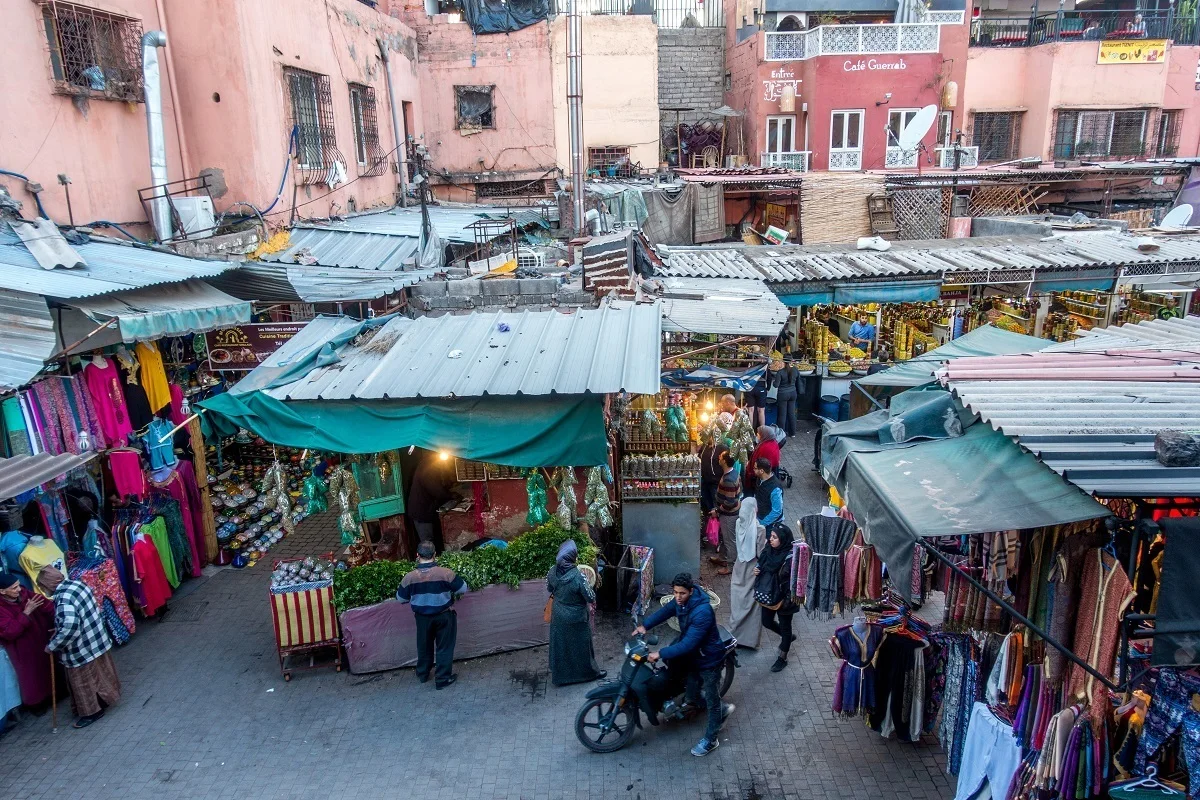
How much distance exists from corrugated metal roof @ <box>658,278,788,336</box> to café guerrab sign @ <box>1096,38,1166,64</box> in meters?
20.2

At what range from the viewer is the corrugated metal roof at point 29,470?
252 inches

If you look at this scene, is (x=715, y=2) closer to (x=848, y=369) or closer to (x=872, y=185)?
(x=872, y=185)

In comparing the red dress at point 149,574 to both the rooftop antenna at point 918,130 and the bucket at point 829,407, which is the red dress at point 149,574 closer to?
the bucket at point 829,407

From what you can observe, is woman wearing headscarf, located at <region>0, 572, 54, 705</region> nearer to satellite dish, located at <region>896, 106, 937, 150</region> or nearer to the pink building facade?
the pink building facade

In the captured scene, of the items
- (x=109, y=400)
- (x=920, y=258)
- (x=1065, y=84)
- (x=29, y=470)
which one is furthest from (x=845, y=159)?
(x=29, y=470)

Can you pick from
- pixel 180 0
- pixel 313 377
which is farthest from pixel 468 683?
pixel 180 0

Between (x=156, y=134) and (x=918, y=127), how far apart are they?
20125 mm

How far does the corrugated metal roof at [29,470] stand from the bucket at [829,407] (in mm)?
11891

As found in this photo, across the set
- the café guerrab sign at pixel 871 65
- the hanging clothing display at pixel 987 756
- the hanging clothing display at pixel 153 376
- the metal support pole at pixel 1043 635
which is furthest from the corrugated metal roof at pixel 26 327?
the café guerrab sign at pixel 871 65

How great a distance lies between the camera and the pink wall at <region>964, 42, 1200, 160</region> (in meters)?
25.6

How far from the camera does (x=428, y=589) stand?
24.2ft

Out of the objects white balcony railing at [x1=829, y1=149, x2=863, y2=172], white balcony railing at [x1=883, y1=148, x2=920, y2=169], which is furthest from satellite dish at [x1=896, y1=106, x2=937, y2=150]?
white balcony railing at [x1=829, y1=149, x2=863, y2=172]

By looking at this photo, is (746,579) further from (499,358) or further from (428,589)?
(499,358)

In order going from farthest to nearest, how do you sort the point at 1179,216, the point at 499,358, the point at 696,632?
1. the point at 1179,216
2. the point at 499,358
3. the point at 696,632
